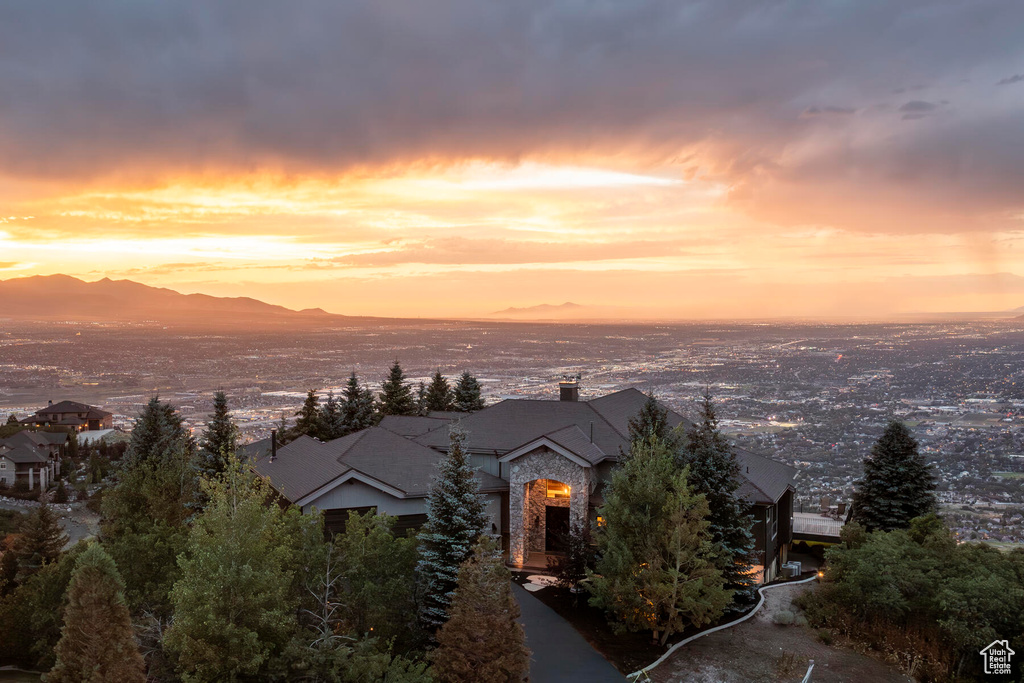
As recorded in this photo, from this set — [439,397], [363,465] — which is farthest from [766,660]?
[439,397]

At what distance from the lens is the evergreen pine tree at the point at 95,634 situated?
54.5 ft

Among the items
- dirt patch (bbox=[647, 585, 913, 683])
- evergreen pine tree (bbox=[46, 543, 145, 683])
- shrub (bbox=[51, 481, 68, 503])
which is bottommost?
shrub (bbox=[51, 481, 68, 503])

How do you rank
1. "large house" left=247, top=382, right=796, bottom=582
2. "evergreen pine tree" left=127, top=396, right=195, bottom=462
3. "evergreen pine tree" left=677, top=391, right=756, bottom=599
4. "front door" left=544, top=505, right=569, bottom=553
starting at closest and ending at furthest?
"evergreen pine tree" left=677, top=391, right=756, bottom=599
"large house" left=247, top=382, right=796, bottom=582
"front door" left=544, top=505, right=569, bottom=553
"evergreen pine tree" left=127, top=396, right=195, bottom=462

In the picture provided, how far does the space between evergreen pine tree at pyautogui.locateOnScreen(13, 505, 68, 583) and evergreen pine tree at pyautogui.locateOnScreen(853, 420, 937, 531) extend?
3314 cm

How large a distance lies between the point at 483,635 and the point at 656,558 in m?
6.68

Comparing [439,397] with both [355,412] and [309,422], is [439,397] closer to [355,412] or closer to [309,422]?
[355,412]

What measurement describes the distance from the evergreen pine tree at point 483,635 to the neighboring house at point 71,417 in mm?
89176

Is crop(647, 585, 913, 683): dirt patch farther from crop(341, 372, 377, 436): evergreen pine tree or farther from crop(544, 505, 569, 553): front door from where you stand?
crop(341, 372, 377, 436): evergreen pine tree

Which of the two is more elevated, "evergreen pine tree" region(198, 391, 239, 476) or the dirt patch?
"evergreen pine tree" region(198, 391, 239, 476)

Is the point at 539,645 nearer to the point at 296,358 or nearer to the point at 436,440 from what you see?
the point at 436,440

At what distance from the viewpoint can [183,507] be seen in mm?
25219

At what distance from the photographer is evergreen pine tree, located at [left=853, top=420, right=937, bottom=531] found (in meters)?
31.5

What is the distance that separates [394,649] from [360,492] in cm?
780

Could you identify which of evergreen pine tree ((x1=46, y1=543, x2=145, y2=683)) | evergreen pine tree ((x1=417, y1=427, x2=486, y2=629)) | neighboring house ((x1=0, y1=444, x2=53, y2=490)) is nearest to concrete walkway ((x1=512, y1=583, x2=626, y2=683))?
evergreen pine tree ((x1=417, y1=427, x2=486, y2=629))
